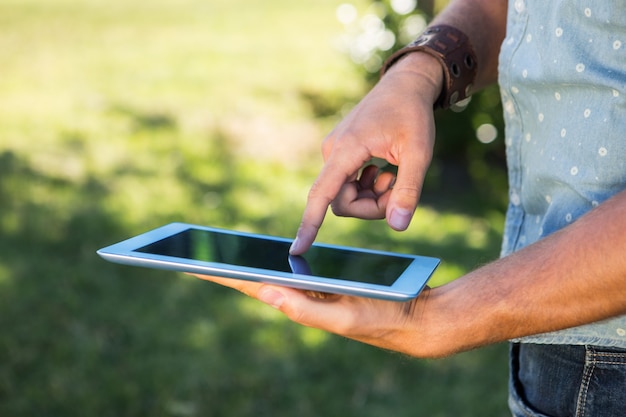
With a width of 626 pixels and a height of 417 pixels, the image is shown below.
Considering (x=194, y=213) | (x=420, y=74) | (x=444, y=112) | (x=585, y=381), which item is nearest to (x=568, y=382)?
(x=585, y=381)

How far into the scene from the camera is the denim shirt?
140 centimetres

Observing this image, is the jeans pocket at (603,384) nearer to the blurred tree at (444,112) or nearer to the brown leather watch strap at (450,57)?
the brown leather watch strap at (450,57)

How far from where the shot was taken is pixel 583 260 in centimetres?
126

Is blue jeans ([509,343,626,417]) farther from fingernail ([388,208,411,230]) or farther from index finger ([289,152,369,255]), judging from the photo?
index finger ([289,152,369,255])

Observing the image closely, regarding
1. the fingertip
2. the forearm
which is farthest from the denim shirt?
the fingertip

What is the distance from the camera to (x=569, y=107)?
1467 millimetres

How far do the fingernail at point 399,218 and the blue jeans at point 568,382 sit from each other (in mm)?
348

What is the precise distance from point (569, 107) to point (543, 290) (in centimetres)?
36

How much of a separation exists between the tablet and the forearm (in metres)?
0.08

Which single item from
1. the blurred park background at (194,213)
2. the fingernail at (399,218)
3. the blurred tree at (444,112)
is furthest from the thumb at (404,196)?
the blurred tree at (444,112)

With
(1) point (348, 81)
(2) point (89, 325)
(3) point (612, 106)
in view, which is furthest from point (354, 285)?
(1) point (348, 81)

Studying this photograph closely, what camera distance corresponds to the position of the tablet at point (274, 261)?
138 centimetres

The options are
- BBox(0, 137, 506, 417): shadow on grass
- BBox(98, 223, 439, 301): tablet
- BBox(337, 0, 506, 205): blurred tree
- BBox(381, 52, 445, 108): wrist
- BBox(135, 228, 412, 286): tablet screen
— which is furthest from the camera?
BBox(337, 0, 506, 205): blurred tree

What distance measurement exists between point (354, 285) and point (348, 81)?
6.46 m
